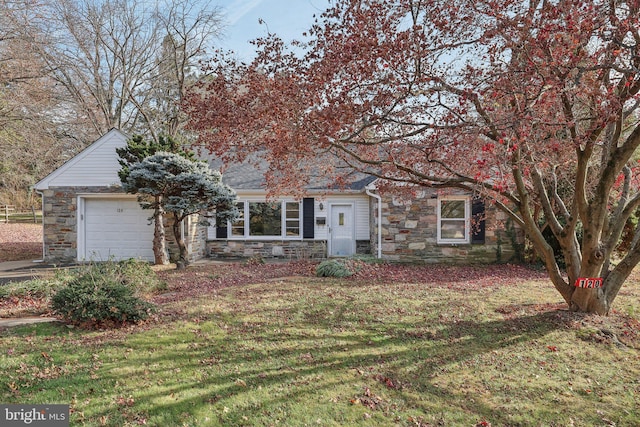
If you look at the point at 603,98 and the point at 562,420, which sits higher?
the point at 603,98

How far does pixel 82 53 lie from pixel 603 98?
61.2 ft

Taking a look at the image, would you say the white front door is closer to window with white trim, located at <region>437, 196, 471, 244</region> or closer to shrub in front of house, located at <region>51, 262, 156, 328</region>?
A: window with white trim, located at <region>437, 196, 471, 244</region>

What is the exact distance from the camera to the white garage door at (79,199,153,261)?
12000 millimetres

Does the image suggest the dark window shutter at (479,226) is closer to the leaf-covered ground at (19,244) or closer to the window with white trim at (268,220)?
the window with white trim at (268,220)

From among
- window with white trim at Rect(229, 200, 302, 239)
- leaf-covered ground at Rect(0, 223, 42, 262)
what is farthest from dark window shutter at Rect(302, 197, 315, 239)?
leaf-covered ground at Rect(0, 223, 42, 262)

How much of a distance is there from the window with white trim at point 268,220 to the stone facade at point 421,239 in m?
3.22

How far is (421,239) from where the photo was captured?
38.3 ft

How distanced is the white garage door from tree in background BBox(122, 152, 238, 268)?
6.26ft

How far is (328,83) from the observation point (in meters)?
4.30

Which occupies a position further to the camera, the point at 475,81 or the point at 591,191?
the point at 591,191

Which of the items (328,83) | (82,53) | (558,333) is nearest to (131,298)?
(328,83)

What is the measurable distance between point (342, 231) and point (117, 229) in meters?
7.58

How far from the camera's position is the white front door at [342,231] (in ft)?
42.4

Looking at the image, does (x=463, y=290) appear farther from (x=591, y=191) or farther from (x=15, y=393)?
(x=15, y=393)
